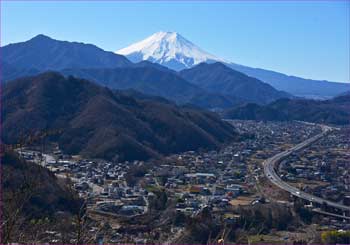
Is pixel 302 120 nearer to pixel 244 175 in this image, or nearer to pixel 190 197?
pixel 244 175

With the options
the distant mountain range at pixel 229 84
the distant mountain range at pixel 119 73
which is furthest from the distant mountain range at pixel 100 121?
the distant mountain range at pixel 229 84

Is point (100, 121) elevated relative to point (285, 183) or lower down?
elevated

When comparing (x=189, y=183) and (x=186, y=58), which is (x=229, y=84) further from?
(x=189, y=183)

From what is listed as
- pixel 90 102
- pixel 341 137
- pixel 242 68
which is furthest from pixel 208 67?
pixel 90 102

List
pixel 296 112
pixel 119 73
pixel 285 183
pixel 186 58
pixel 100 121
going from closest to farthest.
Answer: pixel 285 183 < pixel 100 121 < pixel 296 112 < pixel 119 73 < pixel 186 58

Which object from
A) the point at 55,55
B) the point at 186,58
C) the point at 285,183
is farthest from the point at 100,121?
the point at 186,58

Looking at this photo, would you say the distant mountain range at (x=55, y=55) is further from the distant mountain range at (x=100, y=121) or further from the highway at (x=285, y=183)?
the highway at (x=285, y=183)
